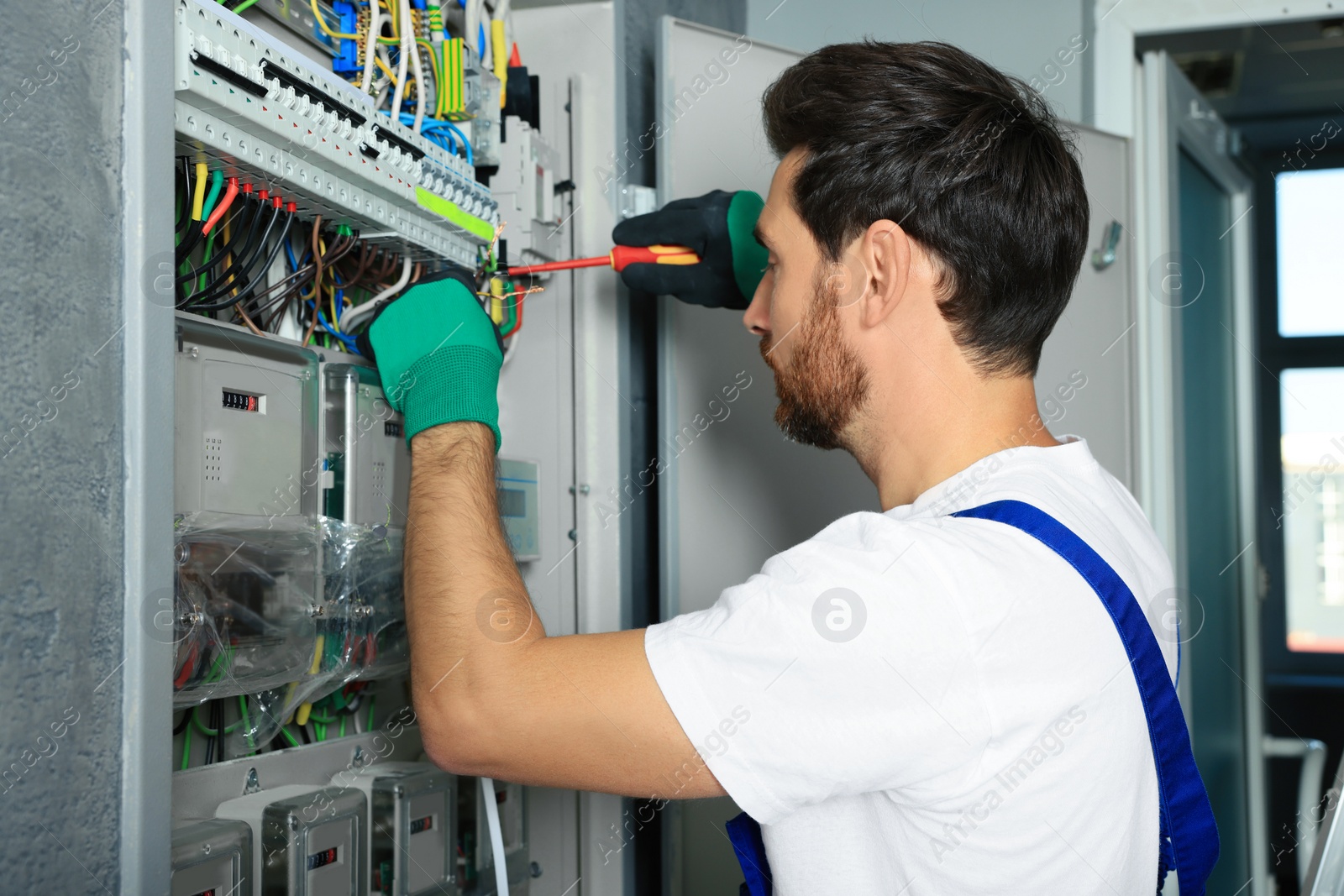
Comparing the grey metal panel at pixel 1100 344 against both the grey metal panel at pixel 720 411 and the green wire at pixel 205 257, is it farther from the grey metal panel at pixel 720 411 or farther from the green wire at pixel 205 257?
the green wire at pixel 205 257

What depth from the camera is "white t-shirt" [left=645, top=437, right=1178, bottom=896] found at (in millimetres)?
779

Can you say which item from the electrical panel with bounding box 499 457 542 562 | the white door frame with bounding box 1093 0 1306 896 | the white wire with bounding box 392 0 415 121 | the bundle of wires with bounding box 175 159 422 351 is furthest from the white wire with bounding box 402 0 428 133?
the white door frame with bounding box 1093 0 1306 896

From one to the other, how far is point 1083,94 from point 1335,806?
1.71 metres

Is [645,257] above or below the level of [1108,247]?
below

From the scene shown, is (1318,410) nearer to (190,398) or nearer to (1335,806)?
(1335,806)

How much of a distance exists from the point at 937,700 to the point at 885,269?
449 millimetres

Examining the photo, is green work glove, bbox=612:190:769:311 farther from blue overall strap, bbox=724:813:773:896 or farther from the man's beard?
blue overall strap, bbox=724:813:773:896

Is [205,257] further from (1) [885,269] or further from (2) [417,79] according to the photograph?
(1) [885,269]

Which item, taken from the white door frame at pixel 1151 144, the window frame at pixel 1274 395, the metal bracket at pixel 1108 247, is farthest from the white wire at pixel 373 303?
the window frame at pixel 1274 395

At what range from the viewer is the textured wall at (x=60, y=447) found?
0.62m

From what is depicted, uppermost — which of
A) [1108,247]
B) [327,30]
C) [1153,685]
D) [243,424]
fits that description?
[327,30]

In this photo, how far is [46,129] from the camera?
654 mm

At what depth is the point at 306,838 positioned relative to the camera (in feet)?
3.58

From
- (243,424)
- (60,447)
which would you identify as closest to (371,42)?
(243,424)
